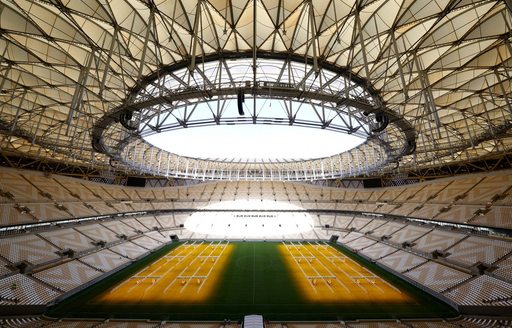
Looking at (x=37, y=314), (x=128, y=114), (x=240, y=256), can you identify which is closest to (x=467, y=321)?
(x=240, y=256)

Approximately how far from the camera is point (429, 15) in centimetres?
1245

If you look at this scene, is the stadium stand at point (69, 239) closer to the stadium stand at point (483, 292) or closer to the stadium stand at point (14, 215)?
the stadium stand at point (14, 215)

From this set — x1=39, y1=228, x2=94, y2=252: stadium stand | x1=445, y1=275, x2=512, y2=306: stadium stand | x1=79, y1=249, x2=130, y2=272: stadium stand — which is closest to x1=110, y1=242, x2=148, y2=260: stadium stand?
x1=79, y1=249, x2=130, y2=272: stadium stand

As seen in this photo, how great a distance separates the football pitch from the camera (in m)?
16.7

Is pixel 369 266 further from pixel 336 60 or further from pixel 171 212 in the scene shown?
pixel 171 212

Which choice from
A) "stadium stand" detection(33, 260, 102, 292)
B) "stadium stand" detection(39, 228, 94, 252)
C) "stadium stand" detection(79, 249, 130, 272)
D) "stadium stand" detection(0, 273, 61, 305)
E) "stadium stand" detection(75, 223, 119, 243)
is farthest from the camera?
"stadium stand" detection(75, 223, 119, 243)

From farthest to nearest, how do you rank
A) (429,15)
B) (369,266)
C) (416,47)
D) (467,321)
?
1. (369,266)
2. (467,321)
3. (416,47)
4. (429,15)

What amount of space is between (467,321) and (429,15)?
67.3 feet

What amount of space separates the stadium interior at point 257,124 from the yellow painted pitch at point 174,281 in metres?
0.25

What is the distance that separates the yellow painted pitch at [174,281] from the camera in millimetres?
18891

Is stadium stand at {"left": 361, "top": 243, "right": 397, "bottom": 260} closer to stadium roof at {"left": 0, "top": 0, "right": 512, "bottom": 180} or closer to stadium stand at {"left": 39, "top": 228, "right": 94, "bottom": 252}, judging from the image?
stadium roof at {"left": 0, "top": 0, "right": 512, "bottom": 180}

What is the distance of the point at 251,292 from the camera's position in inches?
791

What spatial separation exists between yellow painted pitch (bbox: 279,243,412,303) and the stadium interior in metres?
0.22

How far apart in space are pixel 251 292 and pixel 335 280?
31.0ft
